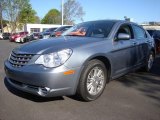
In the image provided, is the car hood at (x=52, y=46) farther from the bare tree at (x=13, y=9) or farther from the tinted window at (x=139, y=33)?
the bare tree at (x=13, y=9)

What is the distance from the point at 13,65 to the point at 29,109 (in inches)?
35.1

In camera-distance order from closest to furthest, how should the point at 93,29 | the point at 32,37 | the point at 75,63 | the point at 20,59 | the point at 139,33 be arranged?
the point at 75,63 → the point at 20,59 → the point at 93,29 → the point at 139,33 → the point at 32,37

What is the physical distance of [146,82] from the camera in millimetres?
6473

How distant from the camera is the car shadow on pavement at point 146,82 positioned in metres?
5.46

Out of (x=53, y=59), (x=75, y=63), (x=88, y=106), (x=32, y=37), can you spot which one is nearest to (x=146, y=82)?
(x=88, y=106)

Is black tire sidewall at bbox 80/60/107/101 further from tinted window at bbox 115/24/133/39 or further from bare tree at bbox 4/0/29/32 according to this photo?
bare tree at bbox 4/0/29/32

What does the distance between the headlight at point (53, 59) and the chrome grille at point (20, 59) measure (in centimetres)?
22

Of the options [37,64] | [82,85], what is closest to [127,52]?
[82,85]

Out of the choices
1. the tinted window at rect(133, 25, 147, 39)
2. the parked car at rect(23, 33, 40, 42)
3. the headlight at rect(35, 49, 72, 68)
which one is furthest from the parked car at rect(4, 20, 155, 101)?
the parked car at rect(23, 33, 40, 42)

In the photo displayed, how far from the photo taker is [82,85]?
4.52 meters

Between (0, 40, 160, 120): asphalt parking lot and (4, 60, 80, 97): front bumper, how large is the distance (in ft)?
1.04

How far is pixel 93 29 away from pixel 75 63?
168 centimetres

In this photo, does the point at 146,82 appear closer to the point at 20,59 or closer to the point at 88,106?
the point at 88,106

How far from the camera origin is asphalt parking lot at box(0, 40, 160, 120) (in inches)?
162
